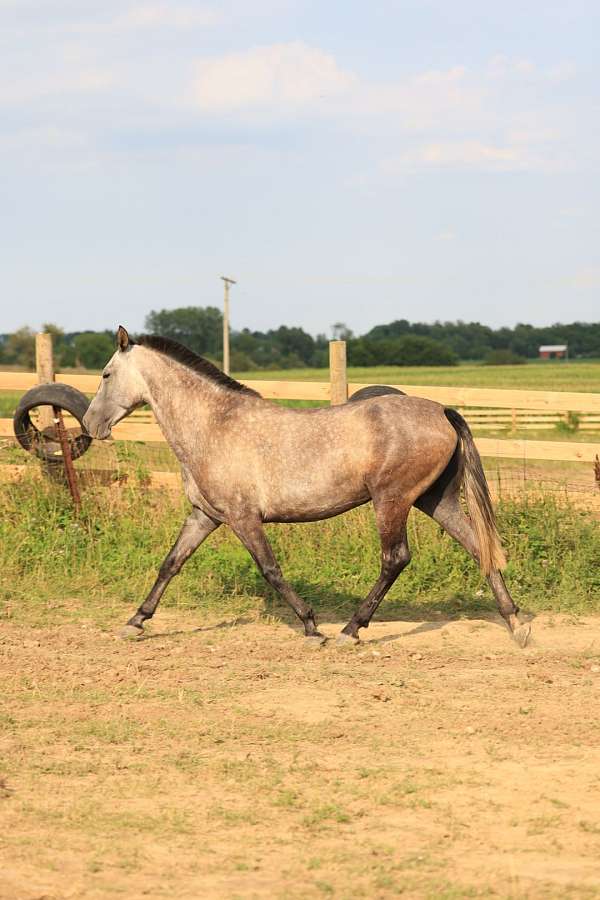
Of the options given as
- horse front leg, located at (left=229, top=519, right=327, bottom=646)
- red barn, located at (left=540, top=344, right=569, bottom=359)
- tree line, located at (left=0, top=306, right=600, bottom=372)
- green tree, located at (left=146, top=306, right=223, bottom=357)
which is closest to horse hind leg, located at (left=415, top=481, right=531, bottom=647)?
horse front leg, located at (left=229, top=519, right=327, bottom=646)

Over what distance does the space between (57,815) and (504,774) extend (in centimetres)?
197

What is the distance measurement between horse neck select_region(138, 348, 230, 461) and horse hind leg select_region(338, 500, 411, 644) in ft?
4.58

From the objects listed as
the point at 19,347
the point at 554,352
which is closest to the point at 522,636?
the point at 19,347

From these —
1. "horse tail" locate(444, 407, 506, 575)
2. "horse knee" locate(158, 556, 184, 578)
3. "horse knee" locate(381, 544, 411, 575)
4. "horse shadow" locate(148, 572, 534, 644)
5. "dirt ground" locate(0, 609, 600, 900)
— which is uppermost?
"horse tail" locate(444, 407, 506, 575)

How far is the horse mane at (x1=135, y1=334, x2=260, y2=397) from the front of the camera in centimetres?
812

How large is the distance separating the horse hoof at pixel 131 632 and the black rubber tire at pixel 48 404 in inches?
126

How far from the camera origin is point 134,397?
8.31 meters

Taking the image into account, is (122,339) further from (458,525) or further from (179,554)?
(458,525)

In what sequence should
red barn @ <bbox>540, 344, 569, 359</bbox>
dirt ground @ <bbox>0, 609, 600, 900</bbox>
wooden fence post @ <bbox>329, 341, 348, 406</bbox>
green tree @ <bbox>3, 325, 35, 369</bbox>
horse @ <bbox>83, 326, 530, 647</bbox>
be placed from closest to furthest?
dirt ground @ <bbox>0, 609, 600, 900</bbox> < horse @ <bbox>83, 326, 530, 647</bbox> < wooden fence post @ <bbox>329, 341, 348, 406</bbox> < green tree @ <bbox>3, 325, 35, 369</bbox> < red barn @ <bbox>540, 344, 569, 359</bbox>

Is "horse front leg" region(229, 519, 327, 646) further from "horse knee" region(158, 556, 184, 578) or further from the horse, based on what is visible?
"horse knee" region(158, 556, 184, 578)

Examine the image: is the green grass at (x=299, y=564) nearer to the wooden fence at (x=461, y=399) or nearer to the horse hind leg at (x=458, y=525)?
the wooden fence at (x=461, y=399)

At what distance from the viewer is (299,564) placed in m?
9.80

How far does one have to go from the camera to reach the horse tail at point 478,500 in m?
7.83

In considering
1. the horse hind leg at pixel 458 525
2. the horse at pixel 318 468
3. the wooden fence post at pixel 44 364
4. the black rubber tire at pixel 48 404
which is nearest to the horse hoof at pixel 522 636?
the horse at pixel 318 468
